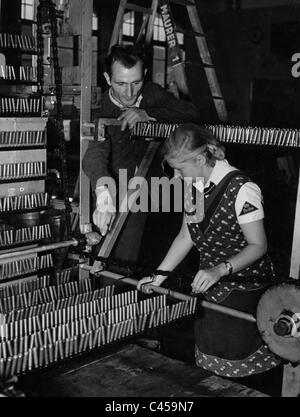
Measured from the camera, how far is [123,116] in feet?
9.29

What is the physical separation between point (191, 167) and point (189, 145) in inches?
4.2

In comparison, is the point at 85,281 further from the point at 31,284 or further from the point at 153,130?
the point at 153,130

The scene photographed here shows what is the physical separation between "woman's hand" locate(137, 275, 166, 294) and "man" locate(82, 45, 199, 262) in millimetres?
448

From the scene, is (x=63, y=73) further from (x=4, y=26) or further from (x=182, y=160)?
(x=4, y=26)

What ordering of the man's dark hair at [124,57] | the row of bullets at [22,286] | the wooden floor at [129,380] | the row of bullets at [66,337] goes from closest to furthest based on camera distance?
1. the row of bullets at [66,337]
2. the wooden floor at [129,380]
3. the row of bullets at [22,286]
4. the man's dark hair at [124,57]

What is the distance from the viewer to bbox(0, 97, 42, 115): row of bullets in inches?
112

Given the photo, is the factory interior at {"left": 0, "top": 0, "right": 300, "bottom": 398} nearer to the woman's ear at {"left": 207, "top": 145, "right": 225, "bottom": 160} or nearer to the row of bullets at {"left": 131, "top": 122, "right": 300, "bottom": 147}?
the row of bullets at {"left": 131, "top": 122, "right": 300, "bottom": 147}

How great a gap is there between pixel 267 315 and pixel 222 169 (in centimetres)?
65

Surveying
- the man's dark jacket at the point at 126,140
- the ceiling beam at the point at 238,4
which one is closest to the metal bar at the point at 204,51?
the man's dark jacket at the point at 126,140

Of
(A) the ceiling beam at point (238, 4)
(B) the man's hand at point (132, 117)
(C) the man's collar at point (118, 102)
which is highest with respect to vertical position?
(A) the ceiling beam at point (238, 4)

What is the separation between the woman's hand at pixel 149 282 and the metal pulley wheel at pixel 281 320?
0.53 meters

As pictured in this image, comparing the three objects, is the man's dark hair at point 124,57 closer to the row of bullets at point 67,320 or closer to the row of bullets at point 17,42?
the row of bullets at point 17,42

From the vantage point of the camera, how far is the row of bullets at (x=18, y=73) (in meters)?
2.86

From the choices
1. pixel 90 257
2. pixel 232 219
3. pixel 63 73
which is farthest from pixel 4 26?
pixel 232 219
